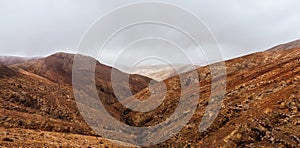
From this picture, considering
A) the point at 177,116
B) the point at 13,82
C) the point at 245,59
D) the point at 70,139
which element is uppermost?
the point at 245,59

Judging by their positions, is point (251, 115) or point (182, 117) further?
point (182, 117)

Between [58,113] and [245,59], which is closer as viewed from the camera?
[58,113]

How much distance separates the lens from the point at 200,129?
45.8 meters

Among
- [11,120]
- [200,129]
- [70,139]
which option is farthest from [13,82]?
[200,129]

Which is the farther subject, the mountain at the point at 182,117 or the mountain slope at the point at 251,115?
the mountain at the point at 182,117

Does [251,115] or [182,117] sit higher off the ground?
[251,115]

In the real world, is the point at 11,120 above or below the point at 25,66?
below

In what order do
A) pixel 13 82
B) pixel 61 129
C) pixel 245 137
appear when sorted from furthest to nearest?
pixel 13 82 < pixel 61 129 < pixel 245 137

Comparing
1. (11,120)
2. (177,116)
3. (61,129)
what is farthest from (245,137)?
(11,120)

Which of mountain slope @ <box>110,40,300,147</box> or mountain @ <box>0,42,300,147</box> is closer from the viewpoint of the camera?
mountain slope @ <box>110,40,300,147</box>

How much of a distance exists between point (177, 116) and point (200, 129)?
10.1 m

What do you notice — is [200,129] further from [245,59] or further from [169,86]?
[245,59]

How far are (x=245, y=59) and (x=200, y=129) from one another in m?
52.5

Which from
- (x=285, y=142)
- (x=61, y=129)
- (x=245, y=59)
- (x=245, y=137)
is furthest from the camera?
(x=245, y=59)
